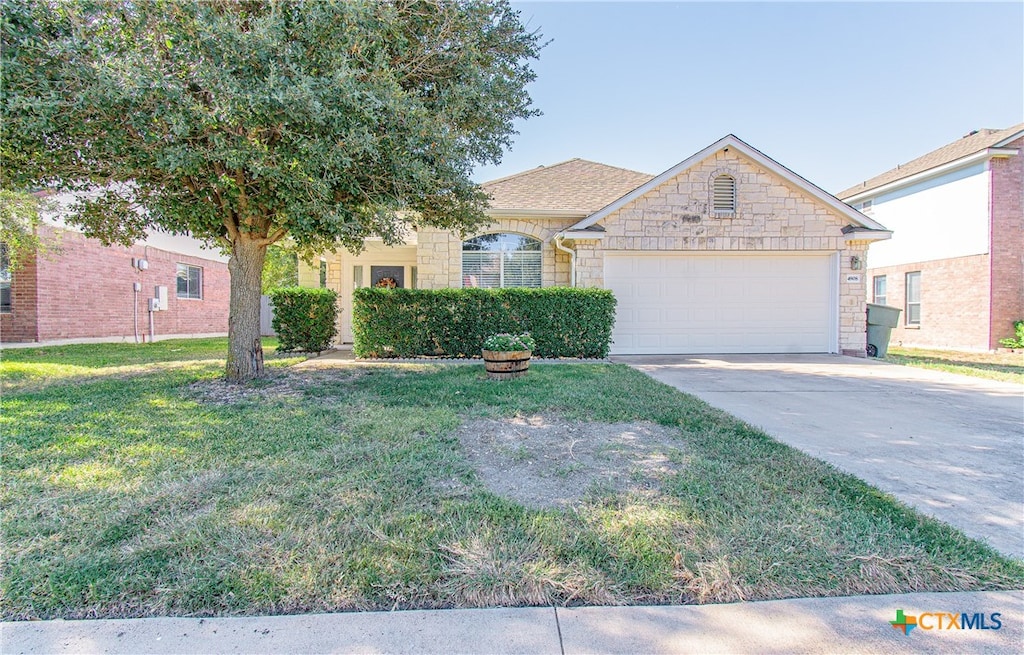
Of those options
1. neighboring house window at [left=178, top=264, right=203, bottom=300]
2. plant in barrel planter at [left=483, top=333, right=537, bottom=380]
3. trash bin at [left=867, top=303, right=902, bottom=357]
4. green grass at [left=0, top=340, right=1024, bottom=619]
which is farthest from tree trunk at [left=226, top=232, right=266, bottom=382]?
trash bin at [left=867, top=303, right=902, bottom=357]

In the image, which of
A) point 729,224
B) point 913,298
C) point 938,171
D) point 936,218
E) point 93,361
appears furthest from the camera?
point 913,298

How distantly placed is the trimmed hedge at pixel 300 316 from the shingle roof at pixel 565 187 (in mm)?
4624

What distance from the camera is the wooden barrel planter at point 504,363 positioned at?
22.8 feet

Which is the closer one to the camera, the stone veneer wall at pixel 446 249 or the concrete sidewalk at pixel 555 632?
the concrete sidewalk at pixel 555 632

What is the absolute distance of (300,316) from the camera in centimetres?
1069

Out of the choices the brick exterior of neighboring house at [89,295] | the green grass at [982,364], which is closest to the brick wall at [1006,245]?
the green grass at [982,364]

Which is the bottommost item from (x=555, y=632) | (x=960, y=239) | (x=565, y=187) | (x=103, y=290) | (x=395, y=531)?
(x=555, y=632)

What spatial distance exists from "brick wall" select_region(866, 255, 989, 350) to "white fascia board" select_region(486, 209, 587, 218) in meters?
11.6

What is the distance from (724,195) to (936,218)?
358 inches

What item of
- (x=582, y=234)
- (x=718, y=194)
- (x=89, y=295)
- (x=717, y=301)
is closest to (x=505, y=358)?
(x=582, y=234)

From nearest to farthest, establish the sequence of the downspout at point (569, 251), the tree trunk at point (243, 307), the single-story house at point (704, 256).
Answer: the tree trunk at point (243, 307) < the single-story house at point (704, 256) < the downspout at point (569, 251)

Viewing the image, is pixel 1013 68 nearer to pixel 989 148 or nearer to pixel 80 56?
pixel 989 148

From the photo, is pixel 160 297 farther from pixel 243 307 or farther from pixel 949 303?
pixel 949 303

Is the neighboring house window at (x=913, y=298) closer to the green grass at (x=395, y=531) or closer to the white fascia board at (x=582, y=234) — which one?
the white fascia board at (x=582, y=234)
